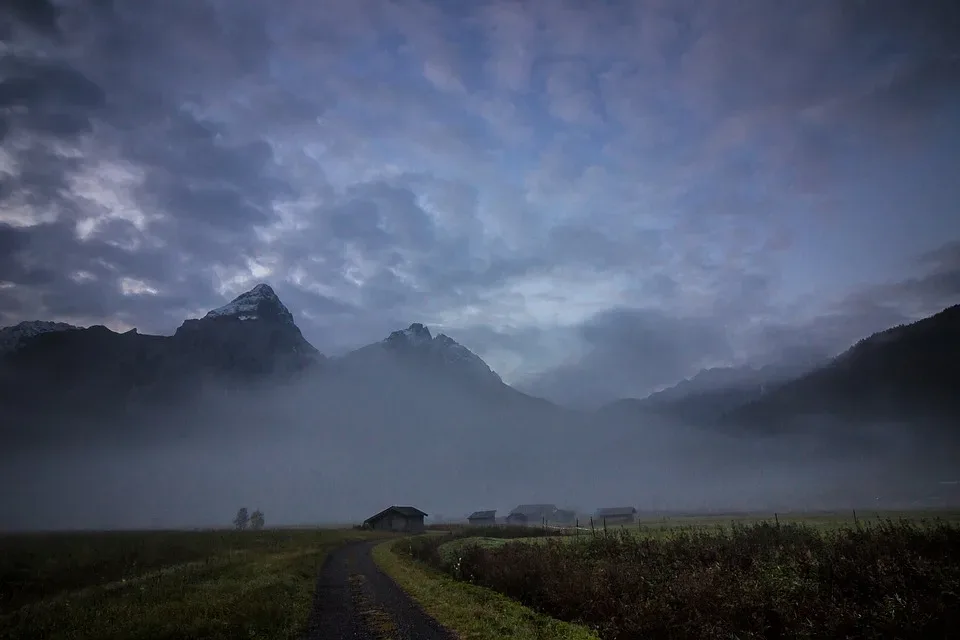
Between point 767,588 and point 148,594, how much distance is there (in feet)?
87.2

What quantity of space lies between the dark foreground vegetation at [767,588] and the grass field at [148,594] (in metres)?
10.5

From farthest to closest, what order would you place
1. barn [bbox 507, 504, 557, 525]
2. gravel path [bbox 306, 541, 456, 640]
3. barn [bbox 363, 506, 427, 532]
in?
1. barn [bbox 507, 504, 557, 525]
2. barn [bbox 363, 506, 427, 532]
3. gravel path [bbox 306, 541, 456, 640]

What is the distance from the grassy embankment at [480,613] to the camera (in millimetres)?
16250

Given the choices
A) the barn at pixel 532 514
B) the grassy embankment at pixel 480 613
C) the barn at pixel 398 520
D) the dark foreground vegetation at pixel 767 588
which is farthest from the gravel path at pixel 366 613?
the barn at pixel 532 514

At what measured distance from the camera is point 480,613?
63.6 ft

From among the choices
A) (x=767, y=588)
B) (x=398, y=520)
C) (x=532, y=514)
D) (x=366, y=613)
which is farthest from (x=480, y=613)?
(x=532, y=514)

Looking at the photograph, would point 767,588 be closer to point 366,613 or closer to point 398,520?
point 366,613

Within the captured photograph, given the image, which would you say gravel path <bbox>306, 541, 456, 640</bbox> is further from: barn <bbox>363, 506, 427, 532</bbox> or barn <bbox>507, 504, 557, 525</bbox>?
barn <bbox>507, 504, 557, 525</bbox>

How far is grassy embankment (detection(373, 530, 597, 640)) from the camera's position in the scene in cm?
1625

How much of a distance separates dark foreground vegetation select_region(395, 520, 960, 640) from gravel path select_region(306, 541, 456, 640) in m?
4.89

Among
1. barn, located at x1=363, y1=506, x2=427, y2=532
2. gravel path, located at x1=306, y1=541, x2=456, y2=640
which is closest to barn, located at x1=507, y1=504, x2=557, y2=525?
barn, located at x1=363, y1=506, x2=427, y2=532

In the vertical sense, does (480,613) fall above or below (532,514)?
above

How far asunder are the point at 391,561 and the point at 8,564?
2690cm

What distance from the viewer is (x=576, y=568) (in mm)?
21328
